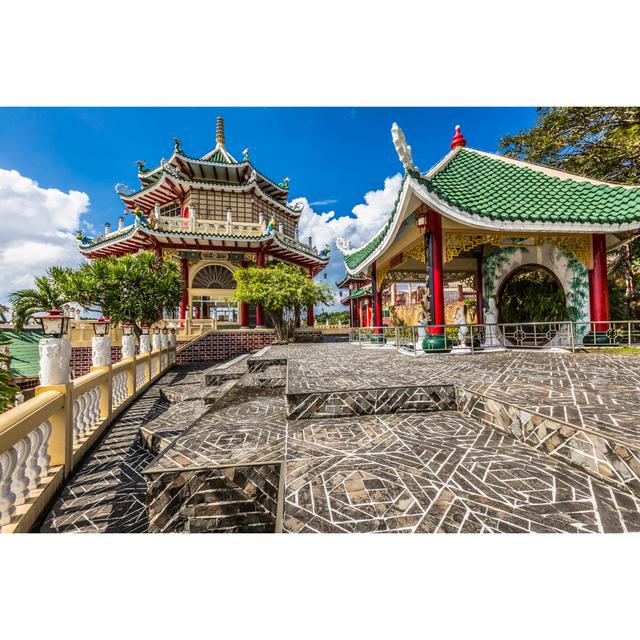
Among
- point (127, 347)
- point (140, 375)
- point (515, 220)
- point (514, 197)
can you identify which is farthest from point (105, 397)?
point (514, 197)

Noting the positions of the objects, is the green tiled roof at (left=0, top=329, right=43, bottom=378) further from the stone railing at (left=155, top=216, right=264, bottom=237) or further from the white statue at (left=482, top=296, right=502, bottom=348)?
the white statue at (left=482, top=296, right=502, bottom=348)

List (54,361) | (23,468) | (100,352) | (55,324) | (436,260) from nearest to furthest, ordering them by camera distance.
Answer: (23,468)
(54,361)
(55,324)
(100,352)
(436,260)

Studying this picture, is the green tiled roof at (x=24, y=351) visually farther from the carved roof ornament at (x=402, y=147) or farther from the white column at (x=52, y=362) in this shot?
the carved roof ornament at (x=402, y=147)

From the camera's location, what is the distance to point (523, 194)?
794 centimetres

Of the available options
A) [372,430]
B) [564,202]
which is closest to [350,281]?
[564,202]

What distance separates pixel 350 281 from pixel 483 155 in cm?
2195

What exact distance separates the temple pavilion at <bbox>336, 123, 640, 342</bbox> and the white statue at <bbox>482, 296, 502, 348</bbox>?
272mm

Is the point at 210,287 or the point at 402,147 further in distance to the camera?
the point at 210,287

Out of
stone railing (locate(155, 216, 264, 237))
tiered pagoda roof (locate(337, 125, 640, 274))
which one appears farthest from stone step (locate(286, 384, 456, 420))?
stone railing (locate(155, 216, 264, 237))

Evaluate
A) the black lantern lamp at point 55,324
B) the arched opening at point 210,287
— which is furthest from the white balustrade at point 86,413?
the arched opening at point 210,287

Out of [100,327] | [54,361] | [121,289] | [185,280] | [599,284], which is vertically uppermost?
[185,280]

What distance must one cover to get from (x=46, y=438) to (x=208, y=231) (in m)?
15.4

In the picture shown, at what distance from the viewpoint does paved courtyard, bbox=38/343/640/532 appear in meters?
1.86

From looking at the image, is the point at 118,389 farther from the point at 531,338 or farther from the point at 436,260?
the point at 531,338
